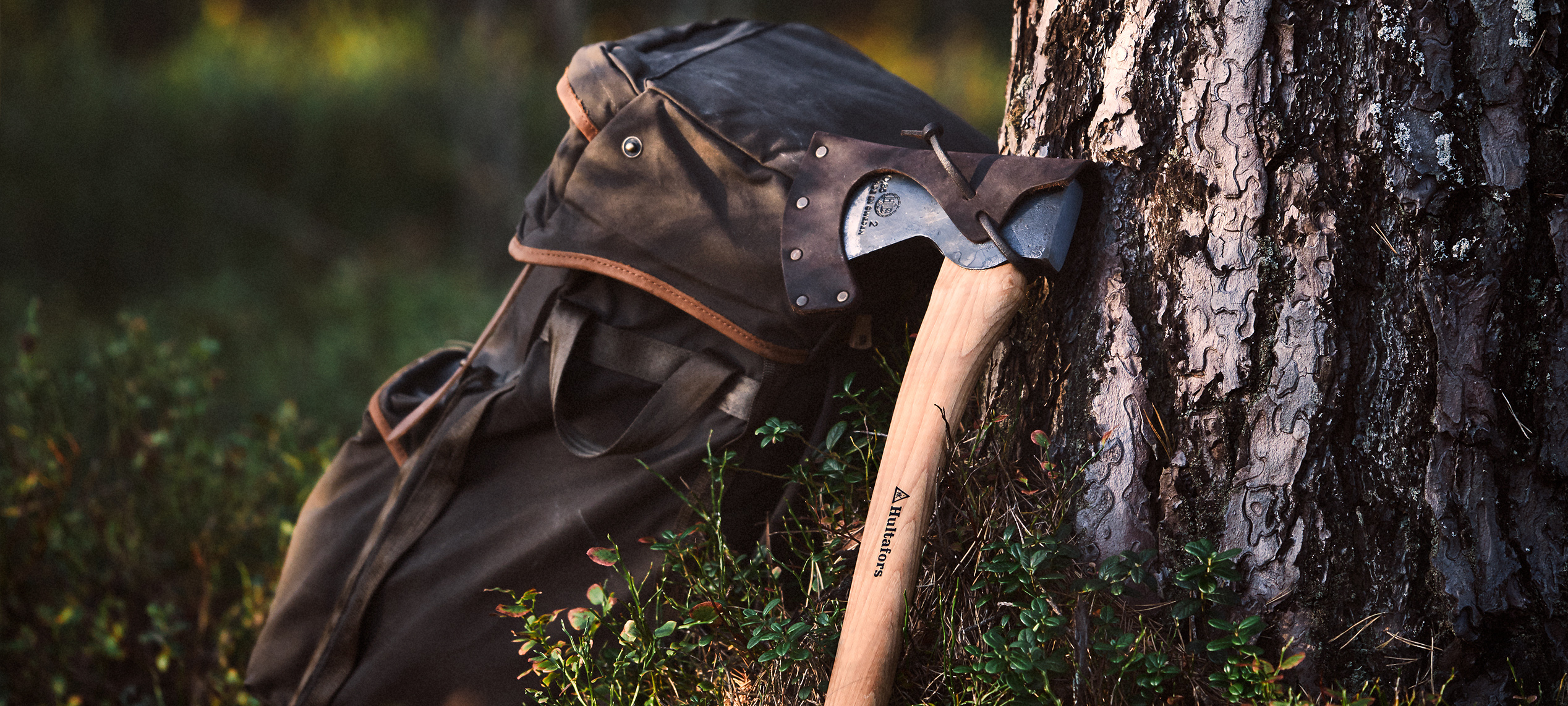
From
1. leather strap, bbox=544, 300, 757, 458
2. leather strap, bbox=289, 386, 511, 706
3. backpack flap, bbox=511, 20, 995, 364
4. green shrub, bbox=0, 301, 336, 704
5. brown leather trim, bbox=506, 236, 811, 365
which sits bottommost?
green shrub, bbox=0, 301, 336, 704

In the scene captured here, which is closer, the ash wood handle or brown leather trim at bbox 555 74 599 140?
the ash wood handle

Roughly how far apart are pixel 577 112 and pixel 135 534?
5.23ft

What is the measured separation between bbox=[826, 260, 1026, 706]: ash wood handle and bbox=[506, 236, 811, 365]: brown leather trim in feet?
0.79

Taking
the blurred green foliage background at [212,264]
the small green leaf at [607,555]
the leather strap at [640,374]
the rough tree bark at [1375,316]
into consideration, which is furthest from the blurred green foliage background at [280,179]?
the rough tree bark at [1375,316]

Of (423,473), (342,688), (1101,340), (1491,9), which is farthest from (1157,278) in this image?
(342,688)

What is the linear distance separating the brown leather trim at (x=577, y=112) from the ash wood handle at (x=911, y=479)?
23.6 inches

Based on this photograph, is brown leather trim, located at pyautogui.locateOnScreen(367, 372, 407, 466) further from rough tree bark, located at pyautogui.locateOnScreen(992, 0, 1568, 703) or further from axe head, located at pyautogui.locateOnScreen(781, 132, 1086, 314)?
rough tree bark, located at pyautogui.locateOnScreen(992, 0, 1568, 703)

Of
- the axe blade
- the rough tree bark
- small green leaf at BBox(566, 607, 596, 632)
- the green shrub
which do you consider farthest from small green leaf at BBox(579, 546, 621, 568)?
the green shrub

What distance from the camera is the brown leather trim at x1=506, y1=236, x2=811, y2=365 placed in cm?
134

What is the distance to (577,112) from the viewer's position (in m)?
1.43

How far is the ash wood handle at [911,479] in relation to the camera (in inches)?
44.5

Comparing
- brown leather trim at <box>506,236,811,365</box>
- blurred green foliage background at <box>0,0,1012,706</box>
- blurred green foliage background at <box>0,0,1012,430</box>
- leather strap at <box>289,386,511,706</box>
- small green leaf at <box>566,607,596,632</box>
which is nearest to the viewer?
small green leaf at <box>566,607,596,632</box>

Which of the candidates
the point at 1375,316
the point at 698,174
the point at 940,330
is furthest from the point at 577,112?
the point at 1375,316

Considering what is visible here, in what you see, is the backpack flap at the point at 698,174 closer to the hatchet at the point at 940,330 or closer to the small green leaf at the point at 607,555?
the hatchet at the point at 940,330
